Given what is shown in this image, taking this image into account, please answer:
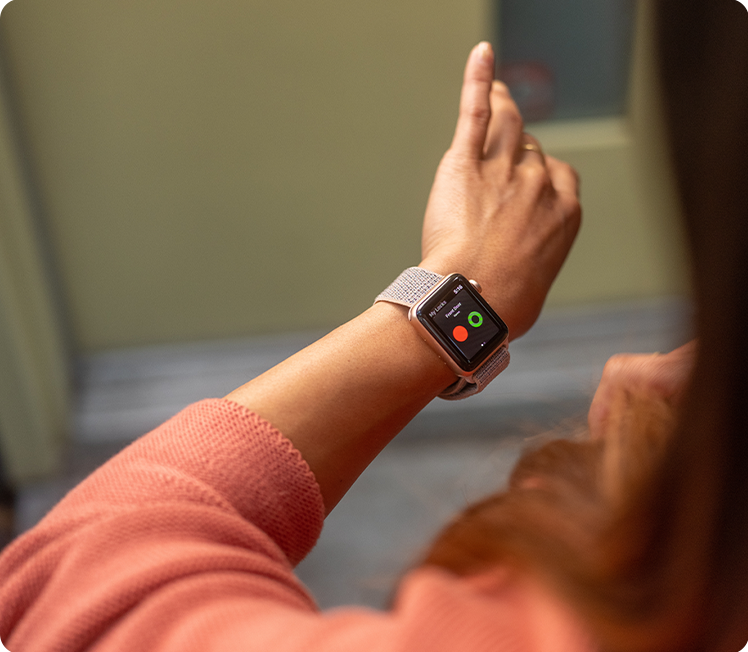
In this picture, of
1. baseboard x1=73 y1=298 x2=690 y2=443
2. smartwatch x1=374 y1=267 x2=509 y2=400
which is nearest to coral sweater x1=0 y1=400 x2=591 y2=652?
smartwatch x1=374 y1=267 x2=509 y2=400

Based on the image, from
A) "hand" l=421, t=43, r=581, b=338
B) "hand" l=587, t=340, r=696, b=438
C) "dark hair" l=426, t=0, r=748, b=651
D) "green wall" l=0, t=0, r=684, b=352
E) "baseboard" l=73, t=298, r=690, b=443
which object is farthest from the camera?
"baseboard" l=73, t=298, r=690, b=443

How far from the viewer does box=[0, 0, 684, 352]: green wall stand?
1087 mm

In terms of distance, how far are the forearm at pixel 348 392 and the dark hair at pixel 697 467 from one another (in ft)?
0.51

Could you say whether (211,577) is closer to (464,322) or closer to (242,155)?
(464,322)

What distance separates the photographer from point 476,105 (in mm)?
577

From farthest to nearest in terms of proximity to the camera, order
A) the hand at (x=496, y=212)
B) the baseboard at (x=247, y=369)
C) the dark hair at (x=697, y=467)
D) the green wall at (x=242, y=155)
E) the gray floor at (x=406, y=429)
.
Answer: the baseboard at (x=247, y=369) → the gray floor at (x=406, y=429) → the green wall at (x=242, y=155) → the hand at (x=496, y=212) → the dark hair at (x=697, y=467)

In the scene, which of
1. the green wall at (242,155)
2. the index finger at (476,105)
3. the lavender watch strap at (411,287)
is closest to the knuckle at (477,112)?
the index finger at (476,105)

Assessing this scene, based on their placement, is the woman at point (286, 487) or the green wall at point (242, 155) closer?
the woman at point (286, 487)

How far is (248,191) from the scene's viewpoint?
1.22 m

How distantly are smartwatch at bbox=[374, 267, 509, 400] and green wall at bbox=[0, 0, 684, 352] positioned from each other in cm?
59

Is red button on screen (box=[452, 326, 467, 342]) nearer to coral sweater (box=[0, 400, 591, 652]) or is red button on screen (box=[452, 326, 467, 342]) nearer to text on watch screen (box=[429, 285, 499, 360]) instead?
text on watch screen (box=[429, 285, 499, 360])

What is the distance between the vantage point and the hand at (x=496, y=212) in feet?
1.82

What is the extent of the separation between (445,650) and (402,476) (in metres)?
1.05

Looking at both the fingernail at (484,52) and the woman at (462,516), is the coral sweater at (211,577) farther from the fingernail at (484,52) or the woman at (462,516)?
the fingernail at (484,52)
